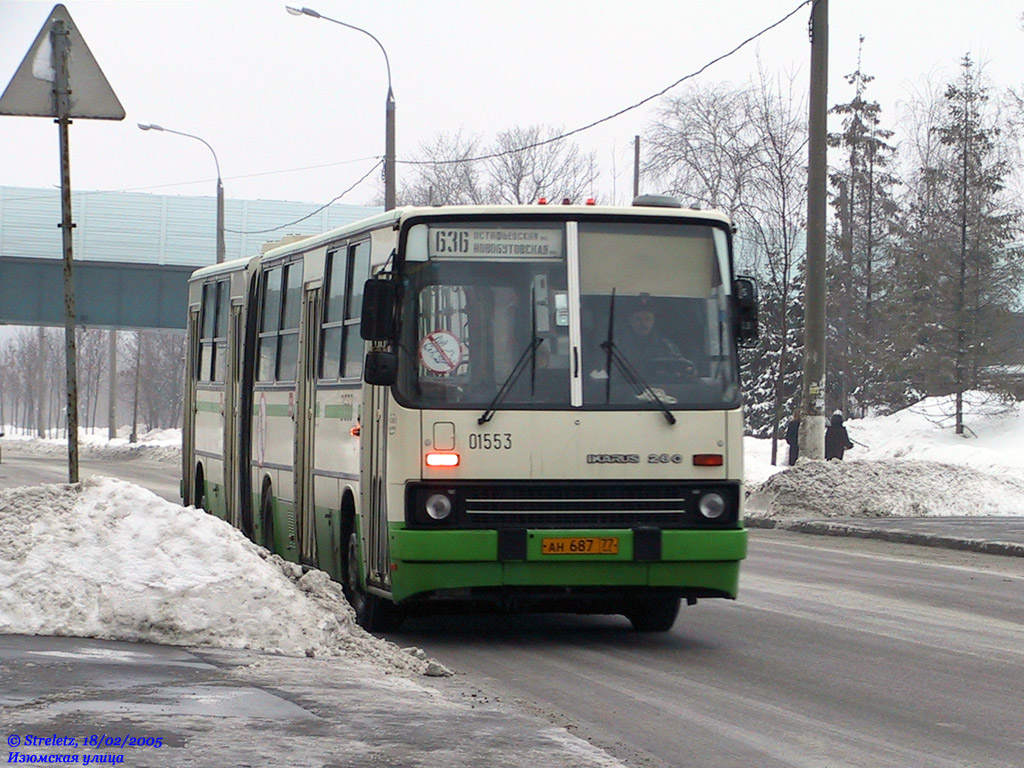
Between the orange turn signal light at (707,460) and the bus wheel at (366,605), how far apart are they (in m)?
2.16

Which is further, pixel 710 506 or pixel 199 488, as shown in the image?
pixel 199 488

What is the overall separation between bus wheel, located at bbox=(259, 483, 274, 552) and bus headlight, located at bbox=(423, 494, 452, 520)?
4.20 meters

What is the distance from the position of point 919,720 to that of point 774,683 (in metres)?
1.31

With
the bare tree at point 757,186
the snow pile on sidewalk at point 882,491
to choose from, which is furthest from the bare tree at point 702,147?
the snow pile on sidewalk at point 882,491

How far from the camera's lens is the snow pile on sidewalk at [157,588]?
365 inches

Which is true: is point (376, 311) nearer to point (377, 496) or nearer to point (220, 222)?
point (377, 496)

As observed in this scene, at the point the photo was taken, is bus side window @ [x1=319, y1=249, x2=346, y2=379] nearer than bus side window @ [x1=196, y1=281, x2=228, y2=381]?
Yes

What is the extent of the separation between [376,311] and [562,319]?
115 cm

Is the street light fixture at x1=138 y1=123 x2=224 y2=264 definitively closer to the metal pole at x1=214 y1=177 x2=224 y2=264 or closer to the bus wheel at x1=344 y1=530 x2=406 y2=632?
the metal pole at x1=214 y1=177 x2=224 y2=264

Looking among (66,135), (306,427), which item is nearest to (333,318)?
(306,427)

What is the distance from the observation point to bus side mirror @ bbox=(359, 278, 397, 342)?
10844 mm

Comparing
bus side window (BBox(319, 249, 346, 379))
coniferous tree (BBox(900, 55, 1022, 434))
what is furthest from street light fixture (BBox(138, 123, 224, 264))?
bus side window (BBox(319, 249, 346, 379))

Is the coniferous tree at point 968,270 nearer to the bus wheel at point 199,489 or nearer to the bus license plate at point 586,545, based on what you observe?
the bus wheel at point 199,489

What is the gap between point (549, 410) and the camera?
1084cm
